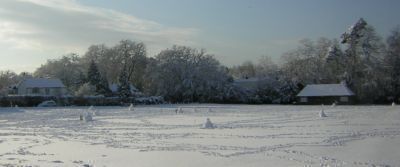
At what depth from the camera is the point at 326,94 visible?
73.6 meters

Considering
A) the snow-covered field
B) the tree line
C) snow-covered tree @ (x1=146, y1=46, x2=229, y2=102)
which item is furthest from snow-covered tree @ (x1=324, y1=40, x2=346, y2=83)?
the snow-covered field

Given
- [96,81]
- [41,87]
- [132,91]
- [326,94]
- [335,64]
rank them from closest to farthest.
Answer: [326,94]
[96,81]
[335,64]
[132,91]
[41,87]

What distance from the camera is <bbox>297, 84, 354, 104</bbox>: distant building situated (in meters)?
71.3

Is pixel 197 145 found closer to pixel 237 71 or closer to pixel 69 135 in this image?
pixel 69 135

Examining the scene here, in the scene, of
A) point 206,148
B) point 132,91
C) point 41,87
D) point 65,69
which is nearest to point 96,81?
point 132,91

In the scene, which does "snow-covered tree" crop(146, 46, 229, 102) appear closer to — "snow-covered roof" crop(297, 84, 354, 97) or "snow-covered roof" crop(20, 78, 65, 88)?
"snow-covered roof" crop(297, 84, 354, 97)

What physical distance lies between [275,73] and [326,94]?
554 inches

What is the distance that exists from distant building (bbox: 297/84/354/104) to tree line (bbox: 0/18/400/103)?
1.60 meters

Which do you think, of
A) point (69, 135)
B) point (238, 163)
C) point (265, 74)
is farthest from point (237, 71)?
point (238, 163)

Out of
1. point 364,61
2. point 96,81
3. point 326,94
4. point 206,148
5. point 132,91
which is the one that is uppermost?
point 364,61

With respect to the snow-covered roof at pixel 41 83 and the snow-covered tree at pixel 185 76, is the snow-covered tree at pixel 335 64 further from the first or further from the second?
the snow-covered roof at pixel 41 83

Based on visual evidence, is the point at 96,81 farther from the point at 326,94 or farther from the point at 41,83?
the point at 326,94

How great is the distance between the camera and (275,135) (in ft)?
65.3

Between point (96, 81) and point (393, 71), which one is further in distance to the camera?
point (96, 81)
